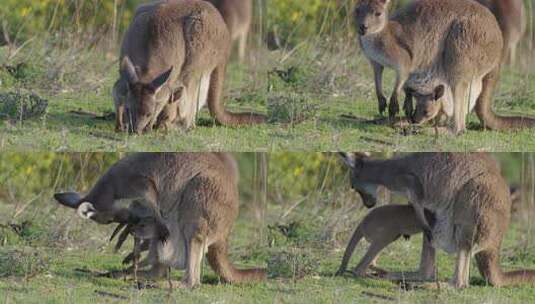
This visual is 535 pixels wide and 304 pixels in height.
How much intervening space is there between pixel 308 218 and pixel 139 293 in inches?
99.0

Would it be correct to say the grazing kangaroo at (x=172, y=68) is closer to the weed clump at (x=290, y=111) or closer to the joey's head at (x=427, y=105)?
the weed clump at (x=290, y=111)

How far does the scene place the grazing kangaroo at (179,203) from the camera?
38.7 ft

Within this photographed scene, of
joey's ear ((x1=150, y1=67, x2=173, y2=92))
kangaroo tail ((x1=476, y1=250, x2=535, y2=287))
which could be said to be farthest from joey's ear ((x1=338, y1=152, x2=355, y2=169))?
joey's ear ((x1=150, y1=67, x2=173, y2=92))

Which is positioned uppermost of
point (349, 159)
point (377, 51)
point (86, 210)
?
point (377, 51)

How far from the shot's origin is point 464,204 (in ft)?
39.6

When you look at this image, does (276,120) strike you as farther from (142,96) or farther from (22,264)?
(22,264)

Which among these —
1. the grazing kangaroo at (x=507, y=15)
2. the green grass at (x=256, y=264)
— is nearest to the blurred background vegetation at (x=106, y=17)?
the grazing kangaroo at (x=507, y=15)

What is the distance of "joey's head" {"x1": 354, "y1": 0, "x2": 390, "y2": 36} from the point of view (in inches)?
512

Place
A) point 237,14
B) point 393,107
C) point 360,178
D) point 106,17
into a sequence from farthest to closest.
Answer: point 106,17 < point 237,14 < point 393,107 < point 360,178

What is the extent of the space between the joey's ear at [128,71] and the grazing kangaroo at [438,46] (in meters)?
1.86

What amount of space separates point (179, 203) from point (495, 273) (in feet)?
7.93

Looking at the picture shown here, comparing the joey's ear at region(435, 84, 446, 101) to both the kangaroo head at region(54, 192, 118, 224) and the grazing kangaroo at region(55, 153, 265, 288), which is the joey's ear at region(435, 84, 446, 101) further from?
the kangaroo head at region(54, 192, 118, 224)

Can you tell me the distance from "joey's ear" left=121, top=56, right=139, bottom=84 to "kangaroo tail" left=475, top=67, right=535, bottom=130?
9.65 feet

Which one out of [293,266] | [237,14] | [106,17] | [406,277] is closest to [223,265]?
[293,266]
